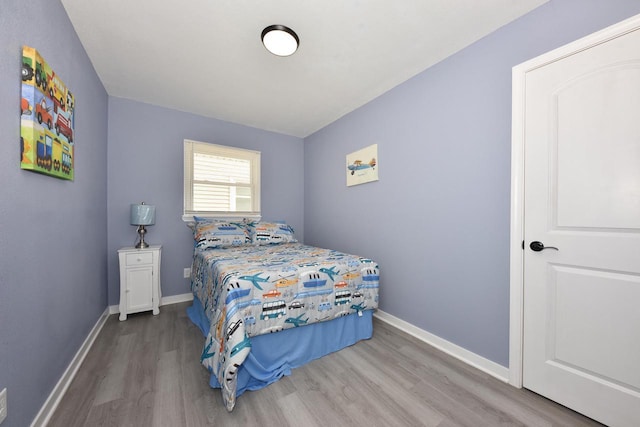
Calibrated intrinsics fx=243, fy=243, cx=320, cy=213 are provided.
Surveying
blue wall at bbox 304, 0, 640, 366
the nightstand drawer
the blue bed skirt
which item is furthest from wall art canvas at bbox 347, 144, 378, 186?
the nightstand drawer

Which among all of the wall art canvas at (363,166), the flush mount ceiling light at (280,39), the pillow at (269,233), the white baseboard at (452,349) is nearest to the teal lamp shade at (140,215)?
the pillow at (269,233)

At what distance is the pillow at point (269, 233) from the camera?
321cm

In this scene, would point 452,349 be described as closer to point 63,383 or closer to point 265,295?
point 265,295

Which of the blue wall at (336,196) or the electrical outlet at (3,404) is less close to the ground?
the blue wall at (336,196)

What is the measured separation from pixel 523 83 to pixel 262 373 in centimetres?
264

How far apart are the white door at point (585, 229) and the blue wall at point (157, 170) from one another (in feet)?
11.4

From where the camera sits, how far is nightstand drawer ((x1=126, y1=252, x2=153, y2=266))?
263 cm

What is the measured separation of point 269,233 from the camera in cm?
329

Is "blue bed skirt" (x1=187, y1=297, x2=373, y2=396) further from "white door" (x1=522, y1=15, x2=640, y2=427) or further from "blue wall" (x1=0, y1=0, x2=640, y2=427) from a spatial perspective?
"white door" (x1=522, y1=15, x2=640, y2=427)

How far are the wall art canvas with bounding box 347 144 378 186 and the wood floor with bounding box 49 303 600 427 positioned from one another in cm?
181

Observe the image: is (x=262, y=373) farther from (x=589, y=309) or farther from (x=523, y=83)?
(x=523, y=83)

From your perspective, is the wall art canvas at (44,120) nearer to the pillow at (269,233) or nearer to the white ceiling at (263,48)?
the white ceiling at (263,48)

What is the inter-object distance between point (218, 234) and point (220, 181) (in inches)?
38.1

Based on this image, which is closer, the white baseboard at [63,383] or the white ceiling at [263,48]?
the white baseboard at [63,383]
